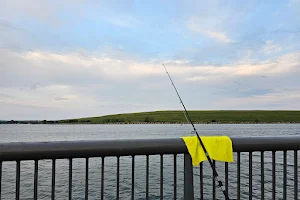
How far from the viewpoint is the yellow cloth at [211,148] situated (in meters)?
2.76

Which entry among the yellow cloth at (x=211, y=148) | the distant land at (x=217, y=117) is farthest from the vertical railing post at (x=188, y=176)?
the distant land at (x=217, y=117)

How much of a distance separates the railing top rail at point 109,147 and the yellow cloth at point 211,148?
6cm

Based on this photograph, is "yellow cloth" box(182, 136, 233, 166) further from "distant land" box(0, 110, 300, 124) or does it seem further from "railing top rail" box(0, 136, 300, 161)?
"distant land" box(0, 110, 300, 124)

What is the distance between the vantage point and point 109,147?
99.3 inches

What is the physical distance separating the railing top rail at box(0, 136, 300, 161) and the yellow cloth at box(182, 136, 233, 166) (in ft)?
0.18

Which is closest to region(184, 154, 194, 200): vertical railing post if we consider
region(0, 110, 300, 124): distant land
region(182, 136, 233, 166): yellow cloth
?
region(182, 136, 233, 166): yellow cloth

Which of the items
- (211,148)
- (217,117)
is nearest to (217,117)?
(217,117)

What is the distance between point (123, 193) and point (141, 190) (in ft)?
2.87

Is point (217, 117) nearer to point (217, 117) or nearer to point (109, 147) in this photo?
point (217, 117)

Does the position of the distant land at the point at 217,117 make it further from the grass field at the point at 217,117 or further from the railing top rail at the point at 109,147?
the railing top rail at the point at 109,147

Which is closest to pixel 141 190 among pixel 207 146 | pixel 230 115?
pixel 207 146

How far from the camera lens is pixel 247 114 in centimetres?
14500

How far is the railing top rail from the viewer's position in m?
2.36

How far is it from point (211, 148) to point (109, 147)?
0.98 m
